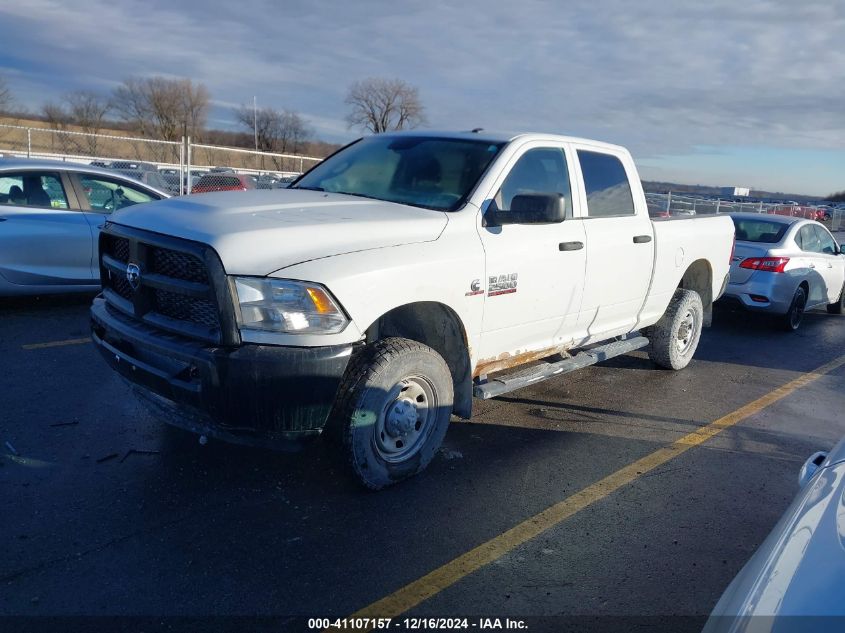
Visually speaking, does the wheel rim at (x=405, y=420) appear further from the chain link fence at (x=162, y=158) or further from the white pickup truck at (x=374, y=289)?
the chain link fence at (x=162, y=158)

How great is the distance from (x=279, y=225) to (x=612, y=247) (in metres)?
2.79

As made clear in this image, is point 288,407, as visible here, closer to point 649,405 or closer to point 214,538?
point 214,538

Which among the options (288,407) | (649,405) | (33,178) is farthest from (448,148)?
(33,178)

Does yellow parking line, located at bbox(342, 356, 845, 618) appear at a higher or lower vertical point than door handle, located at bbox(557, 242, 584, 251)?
lower

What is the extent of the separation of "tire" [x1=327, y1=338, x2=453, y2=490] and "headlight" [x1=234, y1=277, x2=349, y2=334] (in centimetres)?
43

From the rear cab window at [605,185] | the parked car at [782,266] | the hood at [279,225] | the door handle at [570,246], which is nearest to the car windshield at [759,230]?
the parked car at [782,266]

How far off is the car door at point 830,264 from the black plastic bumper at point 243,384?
903 centimetres

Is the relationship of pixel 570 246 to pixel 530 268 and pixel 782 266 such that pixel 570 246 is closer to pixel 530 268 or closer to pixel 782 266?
pixel 530 268

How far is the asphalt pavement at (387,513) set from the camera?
2959 mm

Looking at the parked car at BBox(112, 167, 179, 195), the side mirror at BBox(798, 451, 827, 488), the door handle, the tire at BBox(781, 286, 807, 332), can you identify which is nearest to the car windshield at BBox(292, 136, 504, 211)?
the door handle

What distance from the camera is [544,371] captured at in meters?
4.79

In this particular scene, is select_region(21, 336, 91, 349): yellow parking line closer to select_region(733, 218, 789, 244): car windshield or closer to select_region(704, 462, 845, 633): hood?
select_region(704, 462, 845, 633): hood

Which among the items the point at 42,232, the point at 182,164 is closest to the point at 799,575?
the point at 42,232

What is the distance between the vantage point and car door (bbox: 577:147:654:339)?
16.8ft
